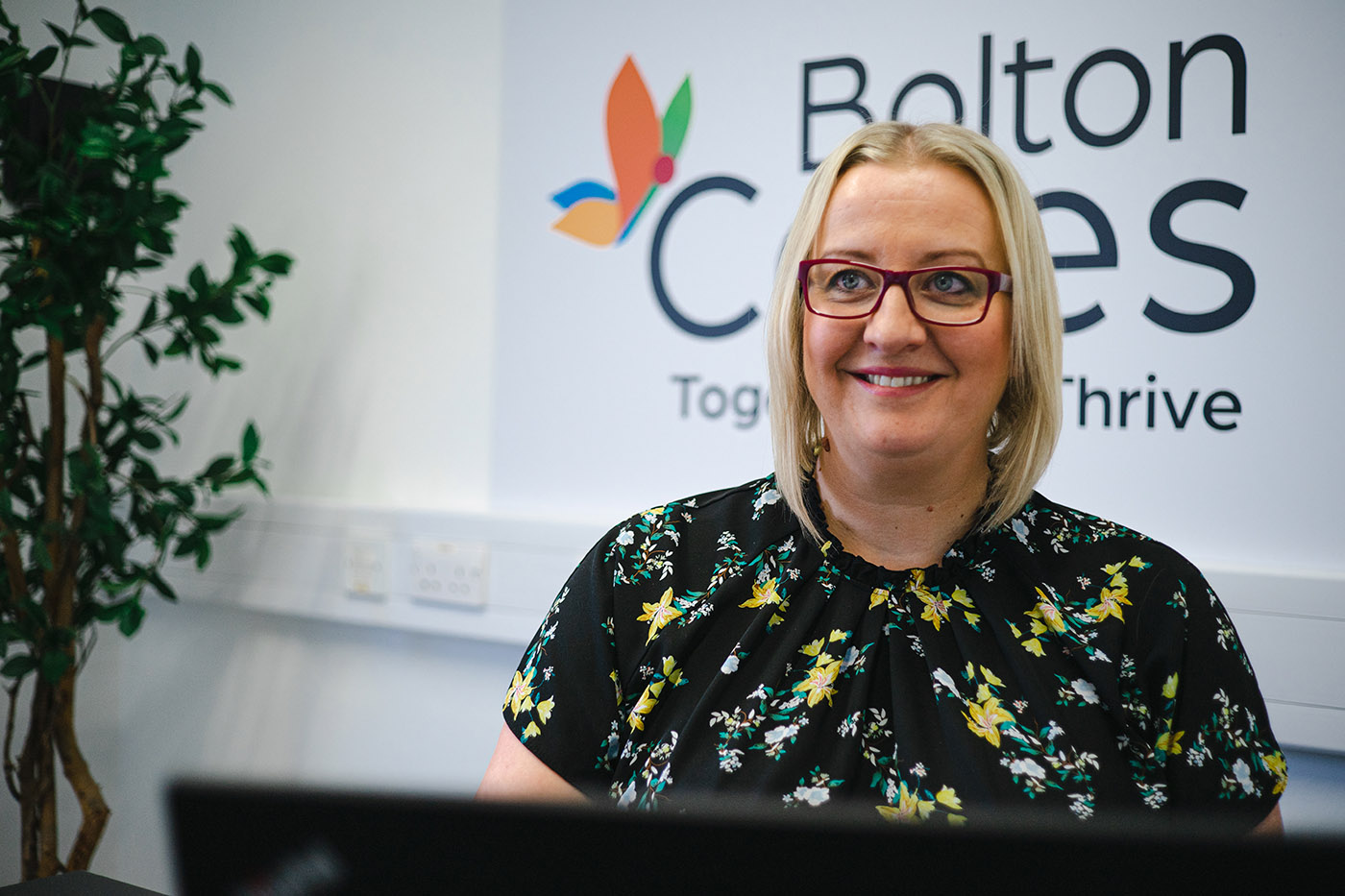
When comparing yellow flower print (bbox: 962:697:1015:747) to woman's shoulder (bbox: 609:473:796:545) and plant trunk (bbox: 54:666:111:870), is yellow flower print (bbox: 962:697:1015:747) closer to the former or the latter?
woman's shoulder (bbox: 609:473:796:545)

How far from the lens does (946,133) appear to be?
139 cm

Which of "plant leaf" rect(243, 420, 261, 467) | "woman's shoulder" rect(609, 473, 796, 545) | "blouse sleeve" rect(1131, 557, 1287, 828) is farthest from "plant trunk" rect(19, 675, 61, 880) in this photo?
"blouse sleeve" rect(1131, 557, 1287, 828)

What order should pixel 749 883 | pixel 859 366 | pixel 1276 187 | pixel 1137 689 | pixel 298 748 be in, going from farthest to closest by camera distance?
pixel 298 748
pixel 1276 187
pixel 859 366
pixel 1137 689
pixel 749 883

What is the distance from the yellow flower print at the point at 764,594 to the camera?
1368mm

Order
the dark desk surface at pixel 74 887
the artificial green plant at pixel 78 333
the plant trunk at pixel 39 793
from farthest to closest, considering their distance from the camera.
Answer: the plant trunk at pixel 39 793 → the artificial green plant at pixel 78 333 → the dark desk surface at pixel 74 887

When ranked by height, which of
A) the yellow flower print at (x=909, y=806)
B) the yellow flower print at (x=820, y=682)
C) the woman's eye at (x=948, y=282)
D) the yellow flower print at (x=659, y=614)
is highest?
the woman's eye at (x=948, y=282)

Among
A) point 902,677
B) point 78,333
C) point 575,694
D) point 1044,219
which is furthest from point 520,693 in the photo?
point 78,333

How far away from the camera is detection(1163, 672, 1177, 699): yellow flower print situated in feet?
4.07

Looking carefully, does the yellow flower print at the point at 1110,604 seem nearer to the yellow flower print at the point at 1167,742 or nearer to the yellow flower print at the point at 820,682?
the yellow flower print at the point at 1167,742

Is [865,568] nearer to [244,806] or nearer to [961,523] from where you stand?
[961,523]

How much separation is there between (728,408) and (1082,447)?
2.36 feet

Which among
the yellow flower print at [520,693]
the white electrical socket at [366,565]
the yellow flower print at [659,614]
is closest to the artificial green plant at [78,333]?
the white electrical socket at [366,565]

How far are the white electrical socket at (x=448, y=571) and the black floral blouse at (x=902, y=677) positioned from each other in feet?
3.65

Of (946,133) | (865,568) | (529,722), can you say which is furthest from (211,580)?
(946,133)
